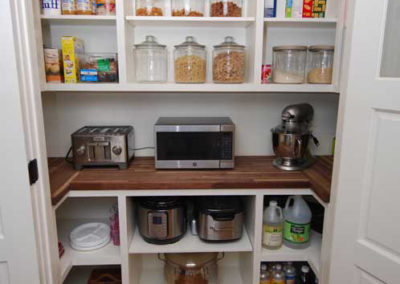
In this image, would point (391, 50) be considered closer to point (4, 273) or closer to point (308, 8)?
point (308, 8)

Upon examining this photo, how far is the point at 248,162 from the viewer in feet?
6.07

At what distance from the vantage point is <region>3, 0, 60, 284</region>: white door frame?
99 cm

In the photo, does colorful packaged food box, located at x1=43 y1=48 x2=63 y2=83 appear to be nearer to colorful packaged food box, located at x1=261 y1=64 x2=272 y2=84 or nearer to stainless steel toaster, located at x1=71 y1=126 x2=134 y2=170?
stainless steel toaster, located at x1=71 y1=126 x2=134 y2=170

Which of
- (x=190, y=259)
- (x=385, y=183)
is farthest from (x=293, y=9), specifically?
(x=190, y=259)

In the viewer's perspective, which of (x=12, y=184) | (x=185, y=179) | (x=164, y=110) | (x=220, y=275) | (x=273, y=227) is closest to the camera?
(x=12, y=184)

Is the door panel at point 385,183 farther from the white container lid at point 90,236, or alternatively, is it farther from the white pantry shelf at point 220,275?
the white container lid at point 90,236

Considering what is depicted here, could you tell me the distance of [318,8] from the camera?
1.68 meters

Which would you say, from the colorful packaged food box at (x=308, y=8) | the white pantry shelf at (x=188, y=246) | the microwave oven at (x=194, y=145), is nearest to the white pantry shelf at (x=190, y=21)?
the colorful packaged food box at (x=308, y=8)

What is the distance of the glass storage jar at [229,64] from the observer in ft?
5.29

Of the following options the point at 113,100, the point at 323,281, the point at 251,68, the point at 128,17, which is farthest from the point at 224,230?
the point at 128,17

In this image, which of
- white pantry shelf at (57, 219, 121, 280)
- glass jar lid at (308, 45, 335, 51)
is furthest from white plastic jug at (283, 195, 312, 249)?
white pantry shelf at (57, 219, 121, 280)

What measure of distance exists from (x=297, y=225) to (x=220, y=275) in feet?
2.31

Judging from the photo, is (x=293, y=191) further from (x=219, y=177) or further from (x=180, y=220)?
(x=180, y=220)

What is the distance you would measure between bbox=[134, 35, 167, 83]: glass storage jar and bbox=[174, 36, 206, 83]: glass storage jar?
0.35ft
